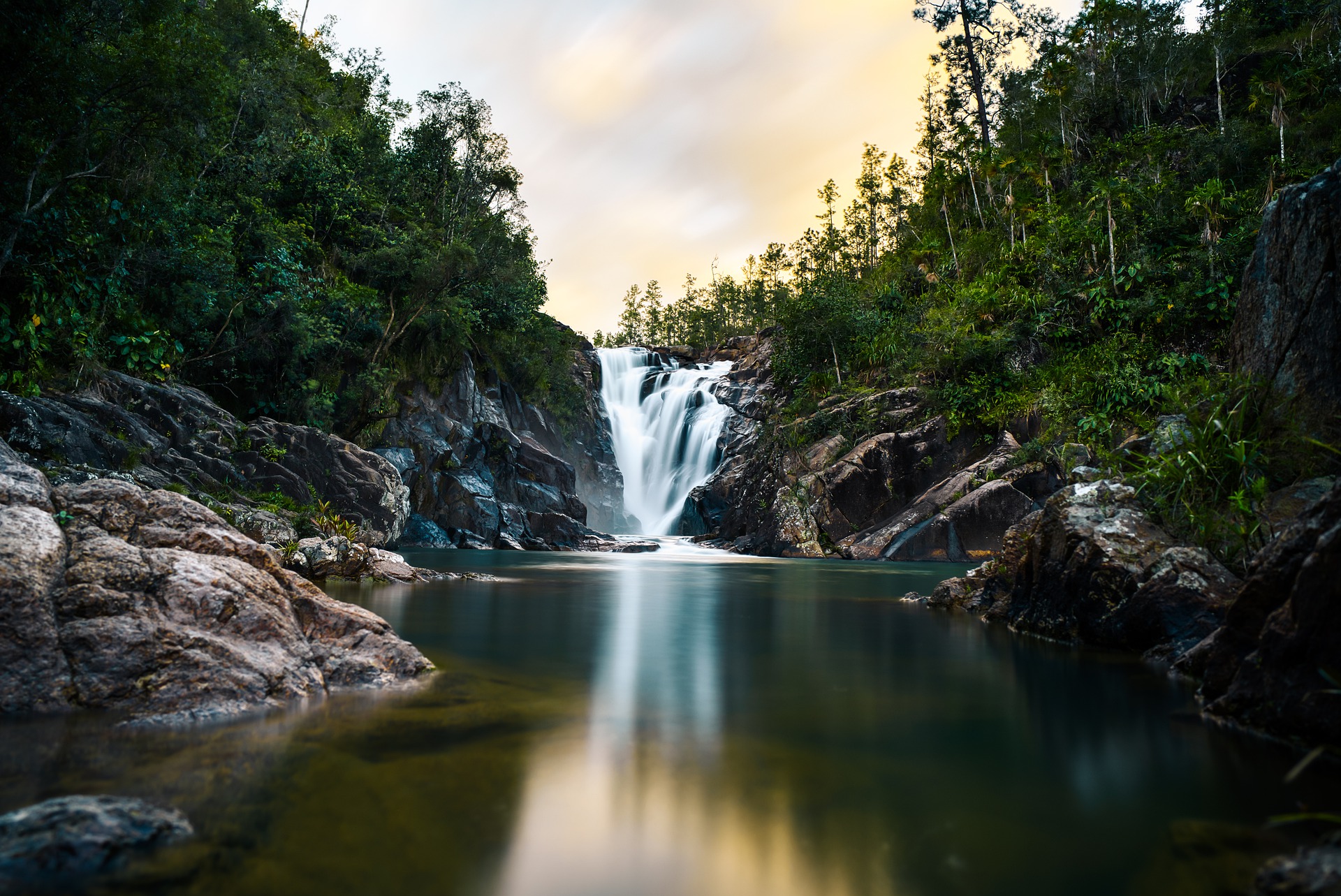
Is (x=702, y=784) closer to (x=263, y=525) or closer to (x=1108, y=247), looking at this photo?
(x=263, y=525)

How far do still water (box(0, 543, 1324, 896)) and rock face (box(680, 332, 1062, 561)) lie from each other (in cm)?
1343

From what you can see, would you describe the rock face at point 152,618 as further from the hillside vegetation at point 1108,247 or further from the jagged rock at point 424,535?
the jagged rock at point 424,535

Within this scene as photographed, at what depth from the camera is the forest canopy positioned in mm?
8398

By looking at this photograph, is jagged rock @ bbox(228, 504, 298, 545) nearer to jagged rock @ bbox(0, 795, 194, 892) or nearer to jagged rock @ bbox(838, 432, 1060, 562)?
jagged rock @ bbox(0, 795, 194, 892)

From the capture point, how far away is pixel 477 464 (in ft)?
82.5

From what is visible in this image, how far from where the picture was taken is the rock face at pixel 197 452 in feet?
29.3

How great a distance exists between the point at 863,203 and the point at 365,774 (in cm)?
5065

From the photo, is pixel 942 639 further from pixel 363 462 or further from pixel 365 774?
pixel 363 462

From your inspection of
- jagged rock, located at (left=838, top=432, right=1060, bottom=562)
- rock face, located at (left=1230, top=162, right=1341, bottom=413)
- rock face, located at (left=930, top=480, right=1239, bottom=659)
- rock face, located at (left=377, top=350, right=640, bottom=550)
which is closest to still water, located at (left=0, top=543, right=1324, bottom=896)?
rock face, located at (left=930, top=480, right=1239, bottom=659)

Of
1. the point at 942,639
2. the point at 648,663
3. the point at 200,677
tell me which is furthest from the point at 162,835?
the point at 942,639

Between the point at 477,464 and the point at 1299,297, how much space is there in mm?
23139

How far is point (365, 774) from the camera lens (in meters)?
2.84

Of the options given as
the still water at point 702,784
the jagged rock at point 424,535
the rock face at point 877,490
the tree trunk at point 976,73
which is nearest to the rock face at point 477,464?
the jagged rock at point 424,535

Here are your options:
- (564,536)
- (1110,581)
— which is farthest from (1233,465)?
(564,536)
